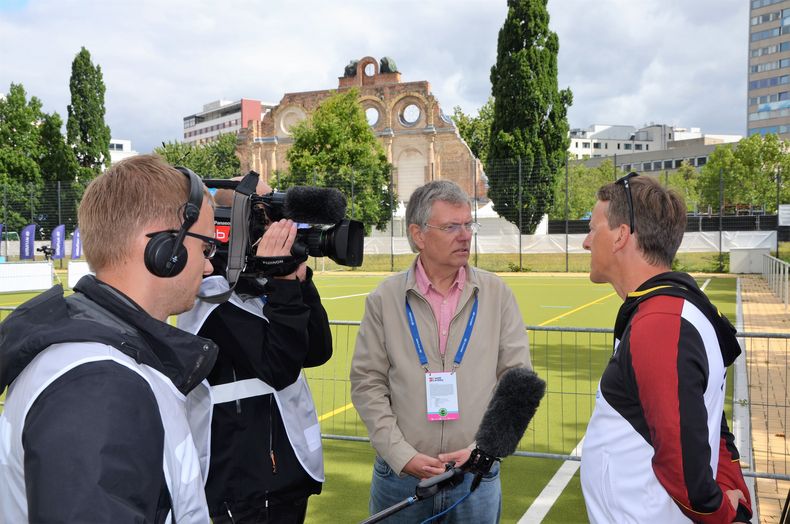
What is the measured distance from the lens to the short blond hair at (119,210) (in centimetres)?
155

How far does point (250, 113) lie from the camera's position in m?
131

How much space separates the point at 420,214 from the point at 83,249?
194cm

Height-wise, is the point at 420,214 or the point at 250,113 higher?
the point at 250,113

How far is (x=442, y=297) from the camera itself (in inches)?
127

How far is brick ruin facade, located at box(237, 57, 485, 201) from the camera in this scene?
5866cm

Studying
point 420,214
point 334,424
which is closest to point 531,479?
point 334,424

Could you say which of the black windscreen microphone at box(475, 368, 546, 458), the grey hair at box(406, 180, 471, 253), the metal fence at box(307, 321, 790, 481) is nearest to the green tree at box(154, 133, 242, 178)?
the metal fence at box(307, 321, 790, 481)

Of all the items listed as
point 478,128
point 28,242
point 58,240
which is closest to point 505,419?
point 28,242

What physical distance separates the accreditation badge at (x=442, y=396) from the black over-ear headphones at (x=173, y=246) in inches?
62.4

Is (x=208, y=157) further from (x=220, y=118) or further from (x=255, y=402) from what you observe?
(x=220, y=118)

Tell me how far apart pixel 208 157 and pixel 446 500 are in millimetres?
71208

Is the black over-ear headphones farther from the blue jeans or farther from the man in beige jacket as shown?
the blue jeans

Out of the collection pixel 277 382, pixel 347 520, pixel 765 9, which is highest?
pixel 765 9

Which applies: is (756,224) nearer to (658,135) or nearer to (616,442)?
(616,442)
